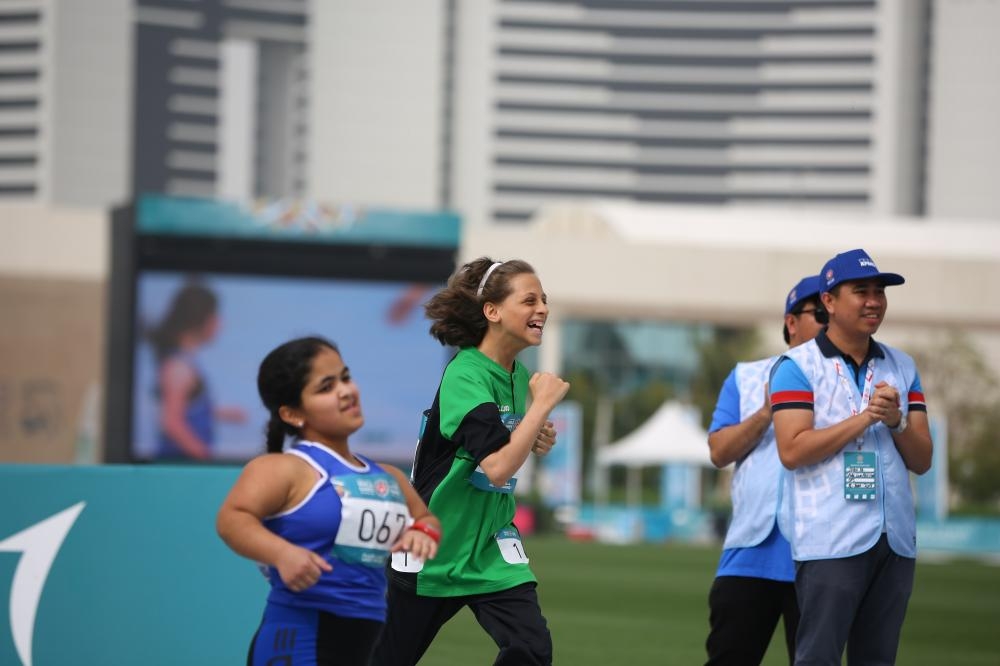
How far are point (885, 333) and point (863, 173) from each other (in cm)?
8060

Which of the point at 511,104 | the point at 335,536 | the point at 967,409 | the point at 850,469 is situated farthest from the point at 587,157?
the point at 335,536

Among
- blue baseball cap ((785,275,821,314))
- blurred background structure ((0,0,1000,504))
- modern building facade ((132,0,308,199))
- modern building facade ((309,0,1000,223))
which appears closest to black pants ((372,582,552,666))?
blue baseball cap ((785,275,821,314))

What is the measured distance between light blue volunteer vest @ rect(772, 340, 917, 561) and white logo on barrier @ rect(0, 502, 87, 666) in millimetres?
3375

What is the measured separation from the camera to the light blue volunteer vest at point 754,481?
6090 mm

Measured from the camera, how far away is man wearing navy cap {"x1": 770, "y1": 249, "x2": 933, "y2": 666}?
5.04 m

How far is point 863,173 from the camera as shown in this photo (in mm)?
150375

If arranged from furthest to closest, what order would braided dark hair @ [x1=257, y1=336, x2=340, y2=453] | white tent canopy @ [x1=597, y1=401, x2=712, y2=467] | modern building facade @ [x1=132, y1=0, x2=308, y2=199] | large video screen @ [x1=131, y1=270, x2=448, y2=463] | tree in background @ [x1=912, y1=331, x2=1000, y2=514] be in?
modern building facade @ [x1=132, y1=0, x2=308, y2=199] < tree in background @ [x1=912, y1=331, x2=1000, y2=514] < white tent canopy @ [x1=597, y1=401, x2=712, y2=467] < large video screen @ [x1=131, y1=270, x2=448, y2=463] < braided dark hair @ [x1=257, y1=336, x2=340, y2=453]

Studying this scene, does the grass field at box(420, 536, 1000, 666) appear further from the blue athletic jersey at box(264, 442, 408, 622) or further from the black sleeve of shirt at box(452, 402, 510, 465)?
the blue athletic jersey at box(264, 442, 408, 622)

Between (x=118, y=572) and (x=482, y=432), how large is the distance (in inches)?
102

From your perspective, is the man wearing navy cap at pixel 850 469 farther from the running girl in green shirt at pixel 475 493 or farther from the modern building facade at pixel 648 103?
the modern building facade at pixel 648 103

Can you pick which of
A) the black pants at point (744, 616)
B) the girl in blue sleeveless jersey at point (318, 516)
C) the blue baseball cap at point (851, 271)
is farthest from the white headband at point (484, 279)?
the black pants at point (744, 616)

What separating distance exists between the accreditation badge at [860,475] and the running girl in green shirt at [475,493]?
39.7 inches

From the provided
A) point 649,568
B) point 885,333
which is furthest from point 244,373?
point 885,333

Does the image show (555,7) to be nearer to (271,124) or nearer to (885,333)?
(271,124)
